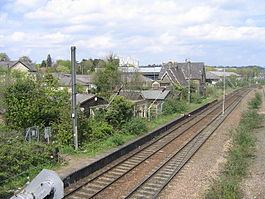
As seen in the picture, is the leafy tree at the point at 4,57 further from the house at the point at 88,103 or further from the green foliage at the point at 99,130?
the green foliage at the point at 99,130

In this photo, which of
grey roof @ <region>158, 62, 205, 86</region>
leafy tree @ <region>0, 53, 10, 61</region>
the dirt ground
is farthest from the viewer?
leafy tree @ <region>0, 53, 10, 61</region>

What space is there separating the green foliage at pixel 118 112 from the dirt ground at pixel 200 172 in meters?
6.22

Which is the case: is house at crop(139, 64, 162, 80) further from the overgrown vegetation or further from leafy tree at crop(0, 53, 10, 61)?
the overgrown vegetation

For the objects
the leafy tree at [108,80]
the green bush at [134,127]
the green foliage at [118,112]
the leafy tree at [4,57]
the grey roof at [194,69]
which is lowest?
the green bush at [134,127]

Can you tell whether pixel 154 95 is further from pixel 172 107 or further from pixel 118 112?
pixel 118 112

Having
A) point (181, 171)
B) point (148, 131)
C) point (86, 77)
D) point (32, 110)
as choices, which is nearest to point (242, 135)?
point (148, 131)

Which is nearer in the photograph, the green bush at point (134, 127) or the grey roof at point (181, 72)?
the green bush at point (134, 127)

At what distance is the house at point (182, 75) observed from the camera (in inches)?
2527

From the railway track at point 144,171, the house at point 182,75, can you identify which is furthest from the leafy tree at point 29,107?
the house at point 182,75

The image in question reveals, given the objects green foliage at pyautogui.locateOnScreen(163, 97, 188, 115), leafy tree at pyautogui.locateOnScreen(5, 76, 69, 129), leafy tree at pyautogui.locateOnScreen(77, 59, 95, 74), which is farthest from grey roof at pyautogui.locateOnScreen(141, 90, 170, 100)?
leafy tree at pyautogui.locateOnScreen(77, 59, 95, 74)

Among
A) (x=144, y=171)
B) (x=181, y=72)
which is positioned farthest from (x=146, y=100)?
(x=181, y=72)

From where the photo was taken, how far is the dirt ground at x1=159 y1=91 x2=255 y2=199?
13.6 metres

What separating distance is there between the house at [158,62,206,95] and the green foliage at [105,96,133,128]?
110 ft

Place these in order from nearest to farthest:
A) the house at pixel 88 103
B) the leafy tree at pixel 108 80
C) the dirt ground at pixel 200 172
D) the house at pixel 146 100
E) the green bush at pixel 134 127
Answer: the dirt ground at pixel 200 172 < the green bush at pixel 134 127 < the house at pixel 88 103 < the house at pixel 146 100 < the leafy tree at pixel 108 80
